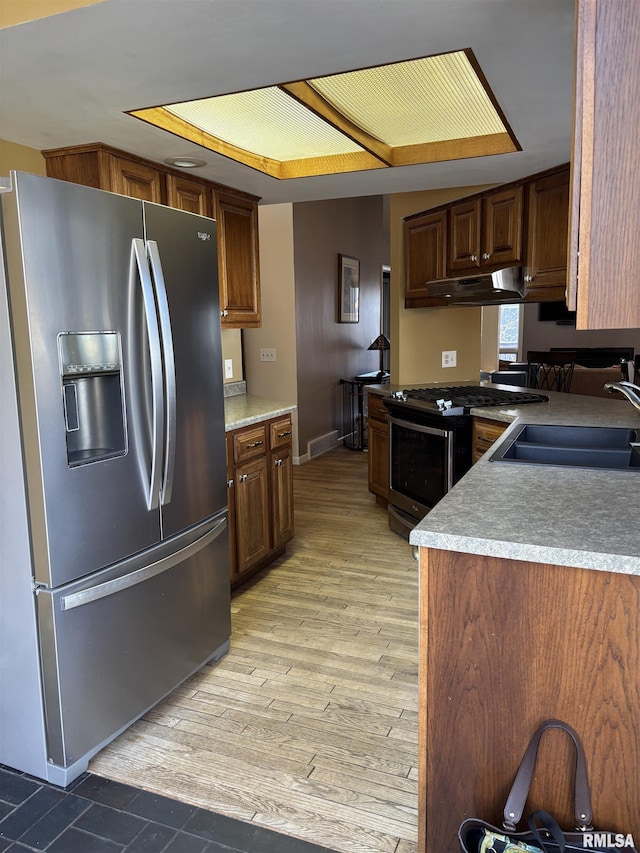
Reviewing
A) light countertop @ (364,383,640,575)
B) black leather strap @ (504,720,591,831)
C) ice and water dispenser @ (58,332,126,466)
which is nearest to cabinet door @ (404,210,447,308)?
light countertop @ (364,383,640,575)

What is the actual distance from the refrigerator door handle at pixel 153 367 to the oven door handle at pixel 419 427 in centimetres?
182

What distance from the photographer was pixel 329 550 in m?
3.78

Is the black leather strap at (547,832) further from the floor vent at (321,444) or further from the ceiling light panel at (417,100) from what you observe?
the floor vent at (321,444)

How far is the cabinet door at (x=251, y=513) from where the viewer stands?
3082mm

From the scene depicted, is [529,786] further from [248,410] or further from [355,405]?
[355,405]

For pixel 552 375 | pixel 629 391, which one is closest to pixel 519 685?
pixel 629 391

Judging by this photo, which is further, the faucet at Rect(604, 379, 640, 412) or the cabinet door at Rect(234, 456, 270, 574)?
the cabinet door at Rect(234, 456, 270, 574)

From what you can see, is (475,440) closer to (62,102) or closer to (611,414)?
(611,414)

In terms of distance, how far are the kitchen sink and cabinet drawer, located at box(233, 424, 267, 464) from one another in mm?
1329

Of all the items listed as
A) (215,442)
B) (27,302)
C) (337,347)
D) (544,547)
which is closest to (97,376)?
(27,302)

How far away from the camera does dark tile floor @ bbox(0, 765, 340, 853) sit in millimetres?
1617

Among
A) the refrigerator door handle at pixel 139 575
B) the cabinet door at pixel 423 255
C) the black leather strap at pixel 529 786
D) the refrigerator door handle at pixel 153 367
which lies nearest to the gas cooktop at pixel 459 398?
the cabinet door at pixel 423 255

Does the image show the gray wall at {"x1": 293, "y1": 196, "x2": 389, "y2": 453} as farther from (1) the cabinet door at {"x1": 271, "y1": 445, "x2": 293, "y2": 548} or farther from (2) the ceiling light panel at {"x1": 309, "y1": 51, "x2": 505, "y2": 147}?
(2) the ceiling light panel at {"x1": 309, "y1": 51, "x2": 505, "y2": 147}

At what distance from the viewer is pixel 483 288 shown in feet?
11.4
